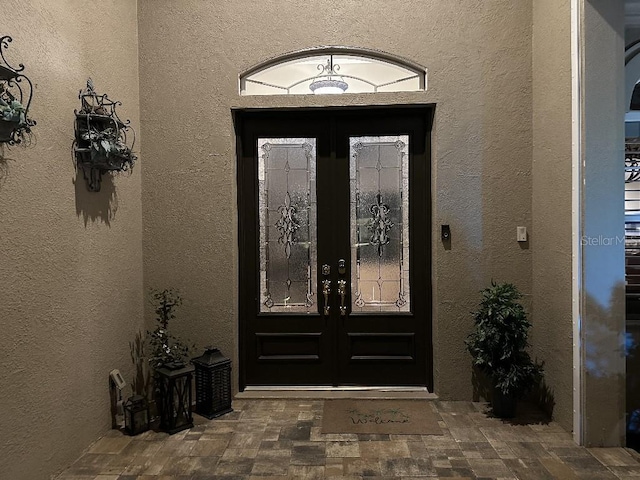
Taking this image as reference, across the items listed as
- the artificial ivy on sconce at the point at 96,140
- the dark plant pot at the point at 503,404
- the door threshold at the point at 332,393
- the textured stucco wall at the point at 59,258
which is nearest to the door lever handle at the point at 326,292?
the door threshold at the point at 332,393

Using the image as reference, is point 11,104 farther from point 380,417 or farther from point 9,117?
point 380,417

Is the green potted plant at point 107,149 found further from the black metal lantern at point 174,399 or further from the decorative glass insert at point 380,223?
the decorative glass insert at point 380,223

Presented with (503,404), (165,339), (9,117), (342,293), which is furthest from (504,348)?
(9,117)

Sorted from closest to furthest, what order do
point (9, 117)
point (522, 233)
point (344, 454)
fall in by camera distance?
point (9, 117), point (344, 454), point (522, 233)

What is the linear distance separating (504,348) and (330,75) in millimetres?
2403

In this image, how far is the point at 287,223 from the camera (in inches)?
149

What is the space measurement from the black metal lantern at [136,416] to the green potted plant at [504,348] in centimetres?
229

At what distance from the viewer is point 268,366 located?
3.80 meters

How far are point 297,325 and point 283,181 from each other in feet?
3.89

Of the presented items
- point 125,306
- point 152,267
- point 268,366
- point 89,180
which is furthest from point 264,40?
point 268,366

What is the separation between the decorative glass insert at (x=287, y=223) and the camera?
3.77 m

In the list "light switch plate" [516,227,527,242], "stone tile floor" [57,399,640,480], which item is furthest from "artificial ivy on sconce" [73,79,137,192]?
"light switch plate" [516,227,527,242]

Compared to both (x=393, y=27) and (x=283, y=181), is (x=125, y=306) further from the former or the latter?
(x=393, y=27)

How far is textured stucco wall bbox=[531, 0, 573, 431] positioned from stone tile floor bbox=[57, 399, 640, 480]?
15.1 inches
